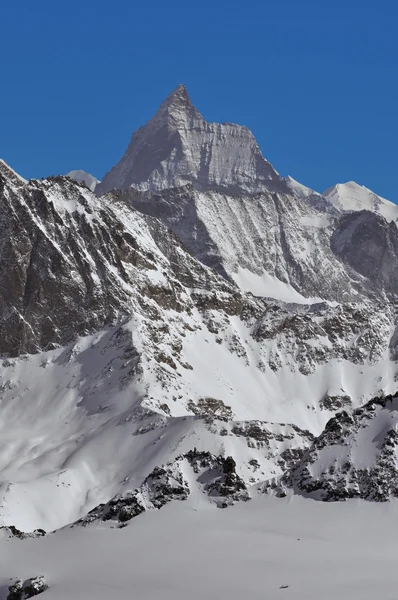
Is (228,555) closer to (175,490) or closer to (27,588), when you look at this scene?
(27,588)

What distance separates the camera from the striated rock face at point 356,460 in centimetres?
15088

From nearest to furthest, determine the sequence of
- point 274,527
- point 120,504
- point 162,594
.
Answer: point 162,594
point 274,527
point 120,504

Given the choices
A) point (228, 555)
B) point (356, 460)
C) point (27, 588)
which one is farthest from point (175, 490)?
point (27, 588)

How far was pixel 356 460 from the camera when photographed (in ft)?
507

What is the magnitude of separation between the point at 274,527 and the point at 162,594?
2471cm

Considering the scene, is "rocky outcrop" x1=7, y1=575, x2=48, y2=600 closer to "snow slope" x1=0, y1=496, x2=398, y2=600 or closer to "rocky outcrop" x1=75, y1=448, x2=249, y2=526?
"snow slope" x1=0, y1=496, x2=398, y2=600

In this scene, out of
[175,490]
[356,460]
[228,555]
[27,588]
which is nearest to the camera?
[27,588]

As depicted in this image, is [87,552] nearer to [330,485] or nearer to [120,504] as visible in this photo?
[120,504]

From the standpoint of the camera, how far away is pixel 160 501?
15688 cm

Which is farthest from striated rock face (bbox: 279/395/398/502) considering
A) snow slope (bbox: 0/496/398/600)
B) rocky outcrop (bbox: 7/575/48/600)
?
rocky outcrop (bbox: 7/575/48/600)

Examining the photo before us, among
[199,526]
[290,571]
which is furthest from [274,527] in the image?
[290,571]

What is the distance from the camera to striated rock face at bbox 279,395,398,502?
495ft

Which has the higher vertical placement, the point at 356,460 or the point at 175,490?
the point at 175,490

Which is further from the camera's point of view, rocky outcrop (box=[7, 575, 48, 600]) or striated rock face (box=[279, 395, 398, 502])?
striated rock face (box=[279, 395, 398, 502])
